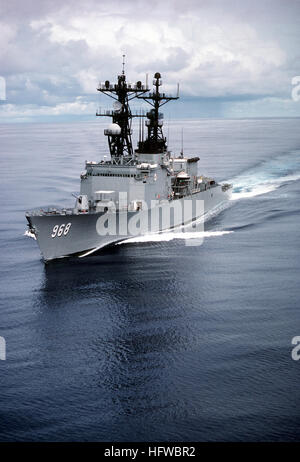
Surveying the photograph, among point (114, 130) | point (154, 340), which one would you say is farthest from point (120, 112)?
point (154, 340)

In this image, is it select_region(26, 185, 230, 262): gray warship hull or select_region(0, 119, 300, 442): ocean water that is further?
select_region(26, 185, 230, 262): gray warship hull

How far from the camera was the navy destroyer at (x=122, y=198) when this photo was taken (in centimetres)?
3350

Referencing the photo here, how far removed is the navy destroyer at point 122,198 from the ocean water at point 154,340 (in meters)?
1.42

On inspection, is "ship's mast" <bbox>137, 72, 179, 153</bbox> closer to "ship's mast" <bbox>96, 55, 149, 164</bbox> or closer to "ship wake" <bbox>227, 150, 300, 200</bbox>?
"ship's mast" <bbox>96, 55, 149, 164</bbox>

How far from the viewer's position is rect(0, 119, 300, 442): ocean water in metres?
16.8

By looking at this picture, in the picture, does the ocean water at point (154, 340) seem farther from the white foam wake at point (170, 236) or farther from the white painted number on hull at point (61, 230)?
the white painted number on hull at point (61, 230)

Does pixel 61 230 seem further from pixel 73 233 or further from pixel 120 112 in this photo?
pixel 120 112

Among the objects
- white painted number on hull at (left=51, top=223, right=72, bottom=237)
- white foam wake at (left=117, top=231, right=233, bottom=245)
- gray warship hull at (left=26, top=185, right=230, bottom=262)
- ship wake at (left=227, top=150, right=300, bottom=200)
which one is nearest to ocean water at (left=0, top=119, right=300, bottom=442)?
white foam wake at (left=117, top=231, right=233, bottom=245)

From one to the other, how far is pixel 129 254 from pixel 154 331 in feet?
40.6

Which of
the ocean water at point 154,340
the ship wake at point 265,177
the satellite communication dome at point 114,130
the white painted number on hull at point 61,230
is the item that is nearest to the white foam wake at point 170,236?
the ocean water at point 154,340

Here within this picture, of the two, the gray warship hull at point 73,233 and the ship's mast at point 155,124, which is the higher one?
the ship's mast at point 155,124

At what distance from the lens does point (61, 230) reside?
109ft

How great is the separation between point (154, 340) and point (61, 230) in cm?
1380
